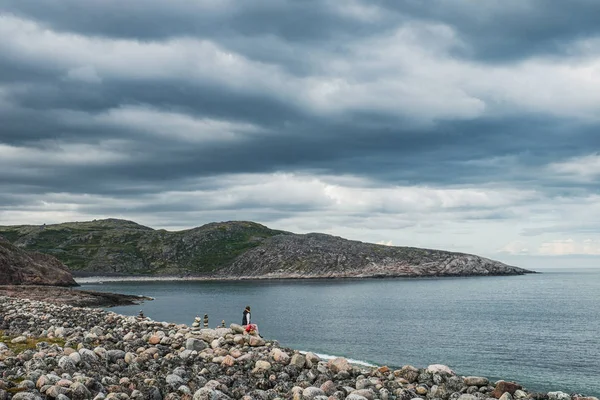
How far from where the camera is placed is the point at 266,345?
86.7ft

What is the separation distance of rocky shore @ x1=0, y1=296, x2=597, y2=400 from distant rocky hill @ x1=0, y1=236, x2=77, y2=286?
118 metres

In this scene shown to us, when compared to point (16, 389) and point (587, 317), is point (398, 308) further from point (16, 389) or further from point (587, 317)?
point (16, 389)

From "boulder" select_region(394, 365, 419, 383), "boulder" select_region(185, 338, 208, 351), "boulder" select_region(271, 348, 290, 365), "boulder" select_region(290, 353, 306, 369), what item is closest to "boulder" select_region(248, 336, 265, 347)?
"boulder" select_region(185, 338, 208, 351)

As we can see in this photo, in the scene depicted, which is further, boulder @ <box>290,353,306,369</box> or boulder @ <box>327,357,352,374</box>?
boulder @ <box>290,353,306,369</box>

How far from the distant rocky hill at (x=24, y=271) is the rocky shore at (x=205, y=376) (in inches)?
4647

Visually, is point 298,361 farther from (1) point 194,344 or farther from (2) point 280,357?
(1) point 194,344

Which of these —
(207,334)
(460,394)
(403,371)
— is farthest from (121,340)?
(460,394)

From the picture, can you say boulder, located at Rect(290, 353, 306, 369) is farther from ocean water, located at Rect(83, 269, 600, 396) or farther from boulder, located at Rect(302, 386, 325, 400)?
ocean water, located at Rect(83, 269, 600, 396)

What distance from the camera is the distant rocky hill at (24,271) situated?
424ft

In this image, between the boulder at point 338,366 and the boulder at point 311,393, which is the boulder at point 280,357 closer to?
the boulder at point 338,366

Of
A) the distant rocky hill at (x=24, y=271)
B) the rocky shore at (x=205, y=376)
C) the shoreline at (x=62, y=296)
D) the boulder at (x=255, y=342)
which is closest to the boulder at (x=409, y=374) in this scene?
the rocky shore at (x=205, y=376)

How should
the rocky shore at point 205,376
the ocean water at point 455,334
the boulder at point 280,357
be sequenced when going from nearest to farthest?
the rocky shore at point 205,376, the boulder at point 280,357, the ocean water at point 455,334

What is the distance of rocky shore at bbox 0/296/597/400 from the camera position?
17.5 meters

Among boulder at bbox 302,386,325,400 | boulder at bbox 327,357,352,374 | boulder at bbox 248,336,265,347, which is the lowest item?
boulder at bbox 302,386,325,400
